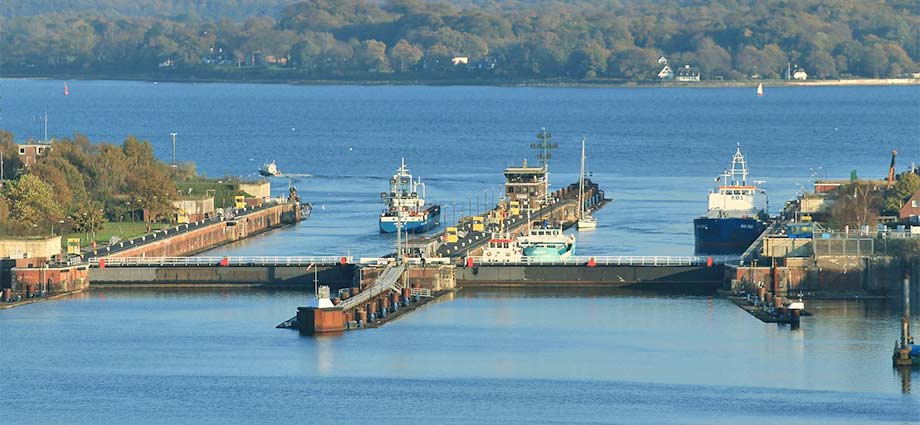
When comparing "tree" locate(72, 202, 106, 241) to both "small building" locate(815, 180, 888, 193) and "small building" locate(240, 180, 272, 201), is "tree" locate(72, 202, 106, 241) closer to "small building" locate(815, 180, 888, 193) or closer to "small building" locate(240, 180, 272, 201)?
"small building" locate(240, 180, 272, 201)

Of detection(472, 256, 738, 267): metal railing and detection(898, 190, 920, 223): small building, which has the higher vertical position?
detection(898, 190, 920, 223): small building

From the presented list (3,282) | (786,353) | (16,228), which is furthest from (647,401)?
(16,228)

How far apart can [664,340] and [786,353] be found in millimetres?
3498

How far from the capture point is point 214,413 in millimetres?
49469

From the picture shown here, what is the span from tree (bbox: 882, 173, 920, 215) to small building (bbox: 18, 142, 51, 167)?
104 ft

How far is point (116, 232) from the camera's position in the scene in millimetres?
79000

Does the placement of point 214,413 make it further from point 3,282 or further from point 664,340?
point 3,282

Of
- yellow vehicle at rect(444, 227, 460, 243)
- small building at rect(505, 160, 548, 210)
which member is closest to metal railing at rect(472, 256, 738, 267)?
yellow vehicle at rect(444, 227, 460, 243)

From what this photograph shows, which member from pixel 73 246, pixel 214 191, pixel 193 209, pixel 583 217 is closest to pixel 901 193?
pixel 583 217

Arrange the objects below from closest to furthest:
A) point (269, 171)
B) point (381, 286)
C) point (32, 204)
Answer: point (381, 286)
point (32, 204)
point (269, 171)

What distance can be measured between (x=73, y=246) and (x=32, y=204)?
21.2 feet

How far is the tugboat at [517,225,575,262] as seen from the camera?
242 feet

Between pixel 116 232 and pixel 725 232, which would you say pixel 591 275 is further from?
pixel 116 232

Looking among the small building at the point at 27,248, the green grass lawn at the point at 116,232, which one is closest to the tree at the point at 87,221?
the green grass lawn at the point at 116,232
